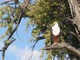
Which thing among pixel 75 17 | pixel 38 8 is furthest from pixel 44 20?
pixel 75 17

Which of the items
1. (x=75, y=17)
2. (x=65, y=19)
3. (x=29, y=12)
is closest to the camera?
(x=75, y=17)

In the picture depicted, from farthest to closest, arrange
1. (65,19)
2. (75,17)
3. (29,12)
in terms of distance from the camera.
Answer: (29,12) < (65,19) < (75,17)

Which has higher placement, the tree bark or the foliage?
the tree bark

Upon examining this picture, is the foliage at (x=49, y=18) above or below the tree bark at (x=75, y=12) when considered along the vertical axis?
below

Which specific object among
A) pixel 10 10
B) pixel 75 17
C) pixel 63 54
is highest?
pixel 75 17

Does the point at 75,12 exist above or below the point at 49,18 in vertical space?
above

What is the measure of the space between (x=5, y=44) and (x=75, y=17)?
7.09 m

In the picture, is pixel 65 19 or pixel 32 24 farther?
pixel 32 24

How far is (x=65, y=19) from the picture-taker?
75.7 feet

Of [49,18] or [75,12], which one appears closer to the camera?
[75,12]

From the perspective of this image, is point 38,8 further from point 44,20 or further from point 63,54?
point 63,54

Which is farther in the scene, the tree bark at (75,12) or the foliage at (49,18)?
the foliage at (49,18)

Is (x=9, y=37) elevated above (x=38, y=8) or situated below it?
below

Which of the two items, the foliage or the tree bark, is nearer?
the tree bark
